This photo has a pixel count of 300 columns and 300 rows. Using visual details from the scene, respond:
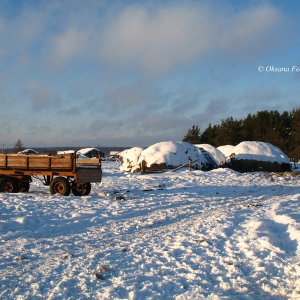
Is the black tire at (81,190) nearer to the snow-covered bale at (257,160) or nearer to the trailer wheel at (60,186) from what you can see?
the trailer wheel at (60,186)

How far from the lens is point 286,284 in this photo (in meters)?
6.07

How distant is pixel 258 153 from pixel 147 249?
109 feet

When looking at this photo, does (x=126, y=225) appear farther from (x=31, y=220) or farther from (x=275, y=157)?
(x=275, y=157)

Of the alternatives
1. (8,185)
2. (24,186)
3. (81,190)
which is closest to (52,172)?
(81,190)

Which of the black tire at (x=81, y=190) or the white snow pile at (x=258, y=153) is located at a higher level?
the white snow pile at (x=258, y=153)

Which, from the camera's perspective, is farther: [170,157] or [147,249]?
[170,157]

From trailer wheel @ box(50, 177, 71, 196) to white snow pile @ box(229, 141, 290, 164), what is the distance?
83.5ft

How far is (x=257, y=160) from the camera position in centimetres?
3919

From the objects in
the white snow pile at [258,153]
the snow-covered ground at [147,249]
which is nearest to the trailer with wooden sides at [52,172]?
the snow-covered ground at [147,249]

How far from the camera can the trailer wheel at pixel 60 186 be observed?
1694 cm

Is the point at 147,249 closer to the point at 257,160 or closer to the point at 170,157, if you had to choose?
the point at 170,157

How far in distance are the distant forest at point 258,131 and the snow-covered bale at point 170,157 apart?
24.1 metres

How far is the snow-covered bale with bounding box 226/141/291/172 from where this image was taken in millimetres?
39156

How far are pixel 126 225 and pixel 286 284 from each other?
5.27 m
